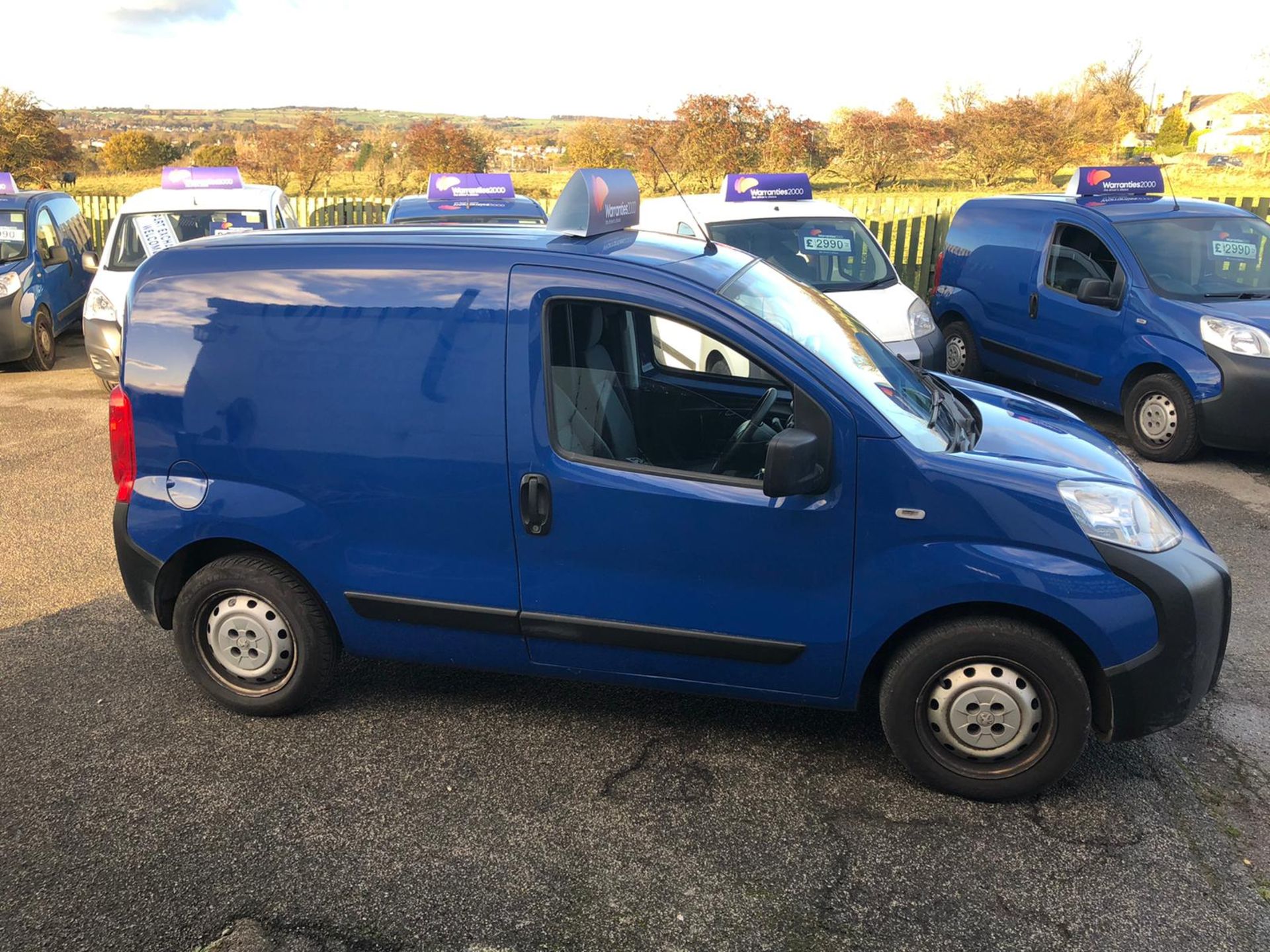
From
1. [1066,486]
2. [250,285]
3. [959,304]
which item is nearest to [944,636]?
[1066,486]

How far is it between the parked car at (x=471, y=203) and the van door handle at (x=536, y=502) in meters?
7.75

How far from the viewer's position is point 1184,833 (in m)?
3.25

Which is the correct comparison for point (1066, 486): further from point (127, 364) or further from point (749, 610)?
point (127, 364)

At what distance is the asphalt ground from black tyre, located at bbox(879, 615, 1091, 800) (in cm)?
14

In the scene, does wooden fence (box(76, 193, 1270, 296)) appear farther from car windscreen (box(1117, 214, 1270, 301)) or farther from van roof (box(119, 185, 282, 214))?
car windscreen (box(1117, 214, 1270, 301))

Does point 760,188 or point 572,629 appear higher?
point 760,188

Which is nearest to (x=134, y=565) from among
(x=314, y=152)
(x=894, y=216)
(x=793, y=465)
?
(x=793, y=465)

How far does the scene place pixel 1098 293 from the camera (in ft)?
26.2

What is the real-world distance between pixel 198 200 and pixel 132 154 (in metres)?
27.6

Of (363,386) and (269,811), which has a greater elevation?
(363,386)

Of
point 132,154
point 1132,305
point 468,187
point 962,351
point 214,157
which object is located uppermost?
point 132,154

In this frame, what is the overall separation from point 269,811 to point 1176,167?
107 ft

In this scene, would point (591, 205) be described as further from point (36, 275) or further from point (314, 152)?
point (314, 152)

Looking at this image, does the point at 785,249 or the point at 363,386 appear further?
the point at 785,249
